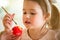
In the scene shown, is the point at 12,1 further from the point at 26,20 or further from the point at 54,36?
the point at 54,36

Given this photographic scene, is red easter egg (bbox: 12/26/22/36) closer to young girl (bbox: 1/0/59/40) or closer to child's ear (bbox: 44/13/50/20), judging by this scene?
young girl (bbox: 1/0/59/40)

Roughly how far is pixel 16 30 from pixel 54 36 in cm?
24

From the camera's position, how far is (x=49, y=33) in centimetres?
85

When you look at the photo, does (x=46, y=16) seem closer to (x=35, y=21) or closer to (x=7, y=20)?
(x=35, y=21)

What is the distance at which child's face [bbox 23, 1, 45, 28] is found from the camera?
0.85 meters

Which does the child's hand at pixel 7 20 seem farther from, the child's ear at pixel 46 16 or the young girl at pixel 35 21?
the child's ear at pixel 46 16

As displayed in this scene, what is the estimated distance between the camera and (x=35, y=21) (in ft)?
2.81

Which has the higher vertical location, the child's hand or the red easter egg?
the child's hand

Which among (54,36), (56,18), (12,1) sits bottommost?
(54,36)

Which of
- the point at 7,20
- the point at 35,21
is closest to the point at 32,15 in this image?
the point at 35,21

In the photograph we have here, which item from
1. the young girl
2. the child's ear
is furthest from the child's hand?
the child's ear

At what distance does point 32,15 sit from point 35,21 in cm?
4

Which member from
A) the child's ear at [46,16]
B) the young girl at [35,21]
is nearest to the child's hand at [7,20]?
the young girl at [35,21]

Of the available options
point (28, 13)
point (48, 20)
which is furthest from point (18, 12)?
point (48, 20)
